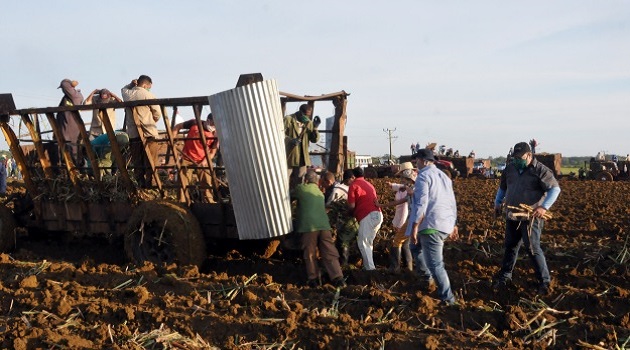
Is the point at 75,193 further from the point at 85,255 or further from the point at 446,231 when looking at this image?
A: the point at 446,231

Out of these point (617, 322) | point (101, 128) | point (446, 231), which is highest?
point (101, 128)

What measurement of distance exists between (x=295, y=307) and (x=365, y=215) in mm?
2390

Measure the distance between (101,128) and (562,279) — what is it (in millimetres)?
6189

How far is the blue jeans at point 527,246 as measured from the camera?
739 centimetres

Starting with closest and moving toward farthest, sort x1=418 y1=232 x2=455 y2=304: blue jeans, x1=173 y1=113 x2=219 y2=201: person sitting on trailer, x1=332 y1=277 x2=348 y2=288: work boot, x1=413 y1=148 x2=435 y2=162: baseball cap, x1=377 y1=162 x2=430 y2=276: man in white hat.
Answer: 1. x1=418 y1=232 x2=455 y2=304: blue jeans
2. x1=413 y1=148 x2=435 y2=162: baseball cap
3. x1=332 y1=277 x2=348 y2=288: work boot
4. x1=173 y1=113 x2=219 y2=201: person sitting on trailer
5. x1=377 y1=162 x2=430 y2=276: man in white hat

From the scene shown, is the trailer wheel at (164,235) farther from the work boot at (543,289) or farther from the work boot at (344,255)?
the work boot at (543,289)

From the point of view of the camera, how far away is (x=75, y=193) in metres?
9.23

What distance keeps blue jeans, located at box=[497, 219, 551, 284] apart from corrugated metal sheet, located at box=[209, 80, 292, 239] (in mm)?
2438

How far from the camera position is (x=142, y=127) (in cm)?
844

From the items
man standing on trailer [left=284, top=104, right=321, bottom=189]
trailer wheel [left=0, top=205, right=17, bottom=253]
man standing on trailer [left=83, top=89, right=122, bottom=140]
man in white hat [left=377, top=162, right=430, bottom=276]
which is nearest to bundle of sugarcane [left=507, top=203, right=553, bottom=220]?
man in white hat [left=377, top=162, right=430, bottom=276]

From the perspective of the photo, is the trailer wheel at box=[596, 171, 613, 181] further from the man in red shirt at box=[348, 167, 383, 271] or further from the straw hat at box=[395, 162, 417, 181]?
the man in red shirt at box=[348, 167, 383, 271]

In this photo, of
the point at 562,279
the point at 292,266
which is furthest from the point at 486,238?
the point at 292,266

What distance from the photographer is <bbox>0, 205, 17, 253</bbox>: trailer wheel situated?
979 centimetres

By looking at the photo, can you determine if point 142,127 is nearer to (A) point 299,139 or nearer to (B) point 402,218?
(A) point 299,139
